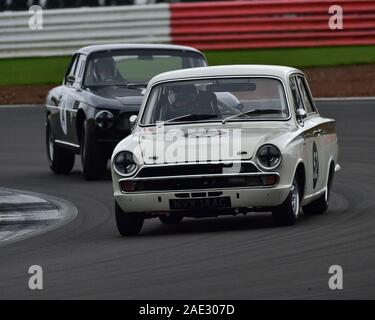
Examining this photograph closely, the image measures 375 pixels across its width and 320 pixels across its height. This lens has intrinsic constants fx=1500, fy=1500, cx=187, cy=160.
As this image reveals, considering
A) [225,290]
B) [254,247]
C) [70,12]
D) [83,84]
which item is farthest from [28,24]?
[225,290]

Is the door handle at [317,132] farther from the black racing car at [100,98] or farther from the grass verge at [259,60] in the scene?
the grass verge at [259,60]

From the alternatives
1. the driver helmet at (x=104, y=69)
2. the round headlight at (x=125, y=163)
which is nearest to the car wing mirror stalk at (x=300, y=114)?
the round headlight at (x=125, y=163)

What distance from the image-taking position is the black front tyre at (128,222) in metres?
11.6

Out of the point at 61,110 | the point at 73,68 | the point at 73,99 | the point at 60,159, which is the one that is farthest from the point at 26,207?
the point at 73,68

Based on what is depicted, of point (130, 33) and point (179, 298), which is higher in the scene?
point (179, 298)

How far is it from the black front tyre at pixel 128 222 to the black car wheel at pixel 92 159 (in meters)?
4.79

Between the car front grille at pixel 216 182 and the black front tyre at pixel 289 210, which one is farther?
the black front tyre at pixel 289 210

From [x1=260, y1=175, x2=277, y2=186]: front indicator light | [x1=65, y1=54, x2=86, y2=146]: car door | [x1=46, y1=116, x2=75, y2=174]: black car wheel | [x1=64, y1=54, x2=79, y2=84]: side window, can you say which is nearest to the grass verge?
[x1=64, y1=54, x2=79, y2=84]: side window

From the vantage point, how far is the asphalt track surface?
8602 mm

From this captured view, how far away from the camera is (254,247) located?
34.3ft

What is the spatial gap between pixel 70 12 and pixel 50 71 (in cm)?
135

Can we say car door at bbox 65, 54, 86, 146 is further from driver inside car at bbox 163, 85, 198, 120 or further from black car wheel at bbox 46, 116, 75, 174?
driver inside car at bbox 163, 85, 198, 120
